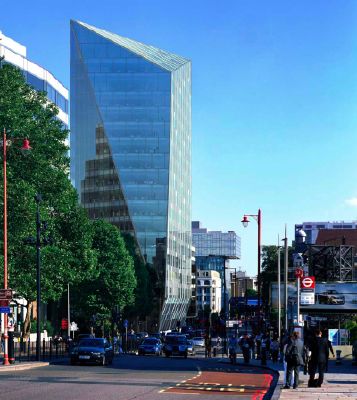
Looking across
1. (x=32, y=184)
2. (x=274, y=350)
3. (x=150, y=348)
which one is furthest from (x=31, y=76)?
(x=274, y=350)

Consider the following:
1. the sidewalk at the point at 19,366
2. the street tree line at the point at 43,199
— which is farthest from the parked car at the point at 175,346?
the sidewalk at the point at 19,366

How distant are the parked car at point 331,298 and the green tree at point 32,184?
18.3 m

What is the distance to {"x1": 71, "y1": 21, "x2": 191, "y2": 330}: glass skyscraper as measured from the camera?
167 m

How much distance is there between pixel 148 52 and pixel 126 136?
18.0 metres

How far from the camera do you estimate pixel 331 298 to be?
6894 cm

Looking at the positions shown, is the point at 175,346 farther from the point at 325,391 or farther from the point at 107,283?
→ the point at 325,391

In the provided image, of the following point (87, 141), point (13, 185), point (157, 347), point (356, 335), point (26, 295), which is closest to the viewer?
point (13, 185)

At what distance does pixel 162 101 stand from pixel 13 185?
379 ft

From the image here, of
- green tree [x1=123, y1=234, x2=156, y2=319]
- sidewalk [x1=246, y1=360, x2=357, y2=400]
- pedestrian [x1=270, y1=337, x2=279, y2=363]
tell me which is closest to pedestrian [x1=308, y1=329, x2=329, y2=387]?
sidewalk [x1=246, y1=360, x2=357, y2=400]

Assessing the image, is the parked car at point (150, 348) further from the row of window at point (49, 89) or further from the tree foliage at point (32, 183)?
the row of window at point (49, 89)

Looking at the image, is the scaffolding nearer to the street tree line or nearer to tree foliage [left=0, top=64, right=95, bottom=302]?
the street tree line

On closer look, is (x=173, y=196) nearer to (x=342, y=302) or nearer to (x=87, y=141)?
(x=87, y=141)

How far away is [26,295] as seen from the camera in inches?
2304

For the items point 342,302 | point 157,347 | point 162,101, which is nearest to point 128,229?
point 162,101
